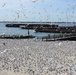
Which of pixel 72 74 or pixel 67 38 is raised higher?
pixel 72 74

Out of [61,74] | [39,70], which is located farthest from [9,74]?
[61,74]

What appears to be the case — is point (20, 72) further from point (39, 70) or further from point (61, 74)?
point (61, 74)

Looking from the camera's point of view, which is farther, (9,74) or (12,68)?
(12,68)

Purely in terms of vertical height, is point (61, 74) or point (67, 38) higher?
point (61, 74)

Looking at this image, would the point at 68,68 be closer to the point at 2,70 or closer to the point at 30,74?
the point at 30,74

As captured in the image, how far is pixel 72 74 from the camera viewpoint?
15.3 meters

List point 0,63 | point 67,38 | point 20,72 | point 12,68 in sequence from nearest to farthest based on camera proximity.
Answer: point 20,72
point 12,68
point 0,63
point 67,38

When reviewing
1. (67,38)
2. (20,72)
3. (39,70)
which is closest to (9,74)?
(20,72)

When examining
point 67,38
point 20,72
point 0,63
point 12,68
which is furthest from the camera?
point 67,38

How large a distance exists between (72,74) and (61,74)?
654 mm

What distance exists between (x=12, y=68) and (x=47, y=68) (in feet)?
7.81

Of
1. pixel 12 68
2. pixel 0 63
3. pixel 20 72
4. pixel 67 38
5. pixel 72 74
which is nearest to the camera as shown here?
pixel 72 74

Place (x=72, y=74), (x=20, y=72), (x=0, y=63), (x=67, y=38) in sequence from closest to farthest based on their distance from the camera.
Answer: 1. (x=72, y=74)
2. (x=20, y=72)
3. (x=0, y=63)
4. (x=67, y=38)

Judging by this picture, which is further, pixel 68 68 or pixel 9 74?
pixel 68 68
